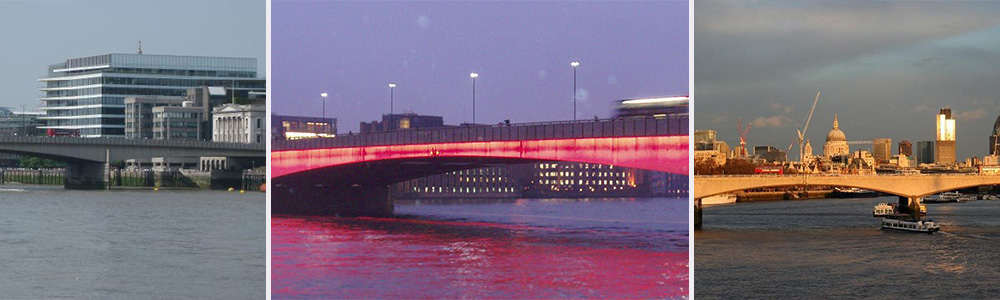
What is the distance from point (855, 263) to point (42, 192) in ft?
85.8

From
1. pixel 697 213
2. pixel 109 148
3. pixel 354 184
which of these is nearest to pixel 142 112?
pixel 109 148

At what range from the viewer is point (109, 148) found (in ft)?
121

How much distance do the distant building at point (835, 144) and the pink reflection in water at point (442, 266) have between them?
14.5 metres

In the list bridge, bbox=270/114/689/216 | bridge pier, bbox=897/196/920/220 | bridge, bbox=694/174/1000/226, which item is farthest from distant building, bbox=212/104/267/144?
bridge, bbox=270/114/689/216

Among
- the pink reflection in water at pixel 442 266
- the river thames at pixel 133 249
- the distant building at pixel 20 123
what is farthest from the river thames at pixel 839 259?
the distant building at pixel 20 123

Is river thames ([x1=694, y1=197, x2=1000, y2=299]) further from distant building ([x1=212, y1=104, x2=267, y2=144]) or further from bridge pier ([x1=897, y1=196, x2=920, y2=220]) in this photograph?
distant building ([x1=212, y1=104, x2=267, y2=144])

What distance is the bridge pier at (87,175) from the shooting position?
129 ft

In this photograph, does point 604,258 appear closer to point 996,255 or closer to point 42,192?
point 996,255

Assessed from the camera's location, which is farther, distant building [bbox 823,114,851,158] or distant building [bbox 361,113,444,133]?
distant building [bbox 823,114,851,158]

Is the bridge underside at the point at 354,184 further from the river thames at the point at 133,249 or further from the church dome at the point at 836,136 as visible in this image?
the church dome at the point at 836,136

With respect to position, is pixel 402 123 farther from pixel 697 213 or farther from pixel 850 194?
pixel 850 194

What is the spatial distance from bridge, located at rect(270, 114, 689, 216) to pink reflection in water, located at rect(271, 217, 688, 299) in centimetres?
76

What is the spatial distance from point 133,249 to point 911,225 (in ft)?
57.3

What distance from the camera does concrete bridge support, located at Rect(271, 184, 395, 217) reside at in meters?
13.8
